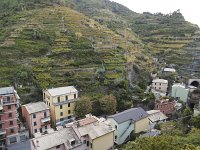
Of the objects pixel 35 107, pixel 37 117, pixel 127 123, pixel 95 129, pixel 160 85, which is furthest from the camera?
pixel 160 85

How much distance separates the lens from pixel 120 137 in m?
40.0

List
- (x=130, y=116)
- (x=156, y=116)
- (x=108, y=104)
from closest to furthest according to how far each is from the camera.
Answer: (x=130, y=116) < (x=108, y=104) < (x=156, y=116)

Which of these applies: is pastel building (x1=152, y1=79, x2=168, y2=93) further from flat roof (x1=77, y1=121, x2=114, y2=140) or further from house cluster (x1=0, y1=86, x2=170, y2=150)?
flat roof (x1=77, y1=121, x2=114, y2=140)

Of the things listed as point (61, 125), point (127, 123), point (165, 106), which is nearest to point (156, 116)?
point (165, 106)

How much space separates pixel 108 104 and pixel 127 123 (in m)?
5.01

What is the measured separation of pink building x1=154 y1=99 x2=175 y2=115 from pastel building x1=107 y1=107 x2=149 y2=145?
6474 millimetres

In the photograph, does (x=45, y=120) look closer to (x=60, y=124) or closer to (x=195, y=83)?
(x=60, y=124)

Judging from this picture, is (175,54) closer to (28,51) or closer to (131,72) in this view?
Answer: (131,72)

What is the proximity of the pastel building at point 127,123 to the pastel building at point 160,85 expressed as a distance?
16328 mm

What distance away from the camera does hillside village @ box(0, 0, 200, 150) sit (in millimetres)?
35531

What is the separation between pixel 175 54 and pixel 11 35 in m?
47.2

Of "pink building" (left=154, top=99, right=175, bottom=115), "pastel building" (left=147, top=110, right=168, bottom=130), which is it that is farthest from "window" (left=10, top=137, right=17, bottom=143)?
"pink building" (left=154, top=99, right=175, bottom=115)

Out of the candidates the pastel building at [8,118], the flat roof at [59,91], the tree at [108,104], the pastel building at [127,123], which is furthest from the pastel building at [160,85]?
the pastel building at [8,118]

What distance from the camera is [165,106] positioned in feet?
160
